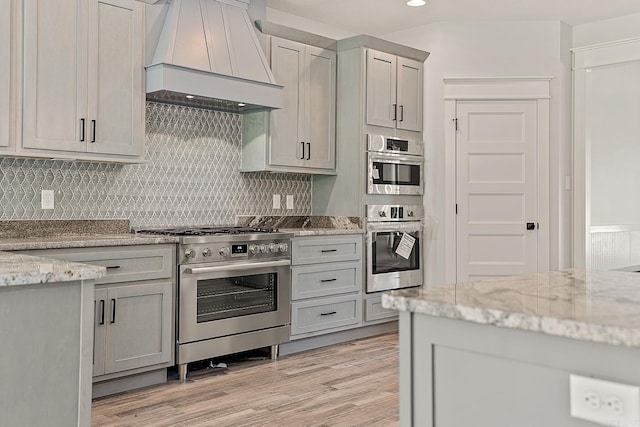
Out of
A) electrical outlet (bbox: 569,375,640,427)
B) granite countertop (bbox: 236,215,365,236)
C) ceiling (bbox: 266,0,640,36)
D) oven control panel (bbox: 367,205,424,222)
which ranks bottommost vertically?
electrical outlet (bbox: 569,375,640,427)

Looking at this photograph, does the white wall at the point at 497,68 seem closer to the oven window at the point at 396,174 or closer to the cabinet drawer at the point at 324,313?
the oven window at the point at 396,174

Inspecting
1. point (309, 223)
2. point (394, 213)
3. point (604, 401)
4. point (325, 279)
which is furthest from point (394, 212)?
point (604, 401)

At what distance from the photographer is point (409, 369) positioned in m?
1.33

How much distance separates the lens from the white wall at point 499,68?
531 cm

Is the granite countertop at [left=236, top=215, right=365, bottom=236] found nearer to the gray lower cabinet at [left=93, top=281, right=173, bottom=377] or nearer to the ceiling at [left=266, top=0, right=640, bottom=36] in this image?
the gray lower cabinet at [left=93, top=281, right=173, bottom=377]

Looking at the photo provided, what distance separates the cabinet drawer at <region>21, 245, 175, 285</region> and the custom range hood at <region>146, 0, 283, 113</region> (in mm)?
988

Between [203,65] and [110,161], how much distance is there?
0.83 m

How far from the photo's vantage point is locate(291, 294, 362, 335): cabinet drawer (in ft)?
14.1

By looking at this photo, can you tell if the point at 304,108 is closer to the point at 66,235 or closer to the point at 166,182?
the point at 166,182

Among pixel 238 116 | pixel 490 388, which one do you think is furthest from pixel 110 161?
pixel 490 388

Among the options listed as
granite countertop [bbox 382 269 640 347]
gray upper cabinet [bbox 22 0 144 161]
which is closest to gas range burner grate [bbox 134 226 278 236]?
gray upper cabinet [bbox 22 0 144 161]

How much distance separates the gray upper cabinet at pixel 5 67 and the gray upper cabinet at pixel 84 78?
0.29ft

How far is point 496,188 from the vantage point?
5336 mm

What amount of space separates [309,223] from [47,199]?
219 cm
